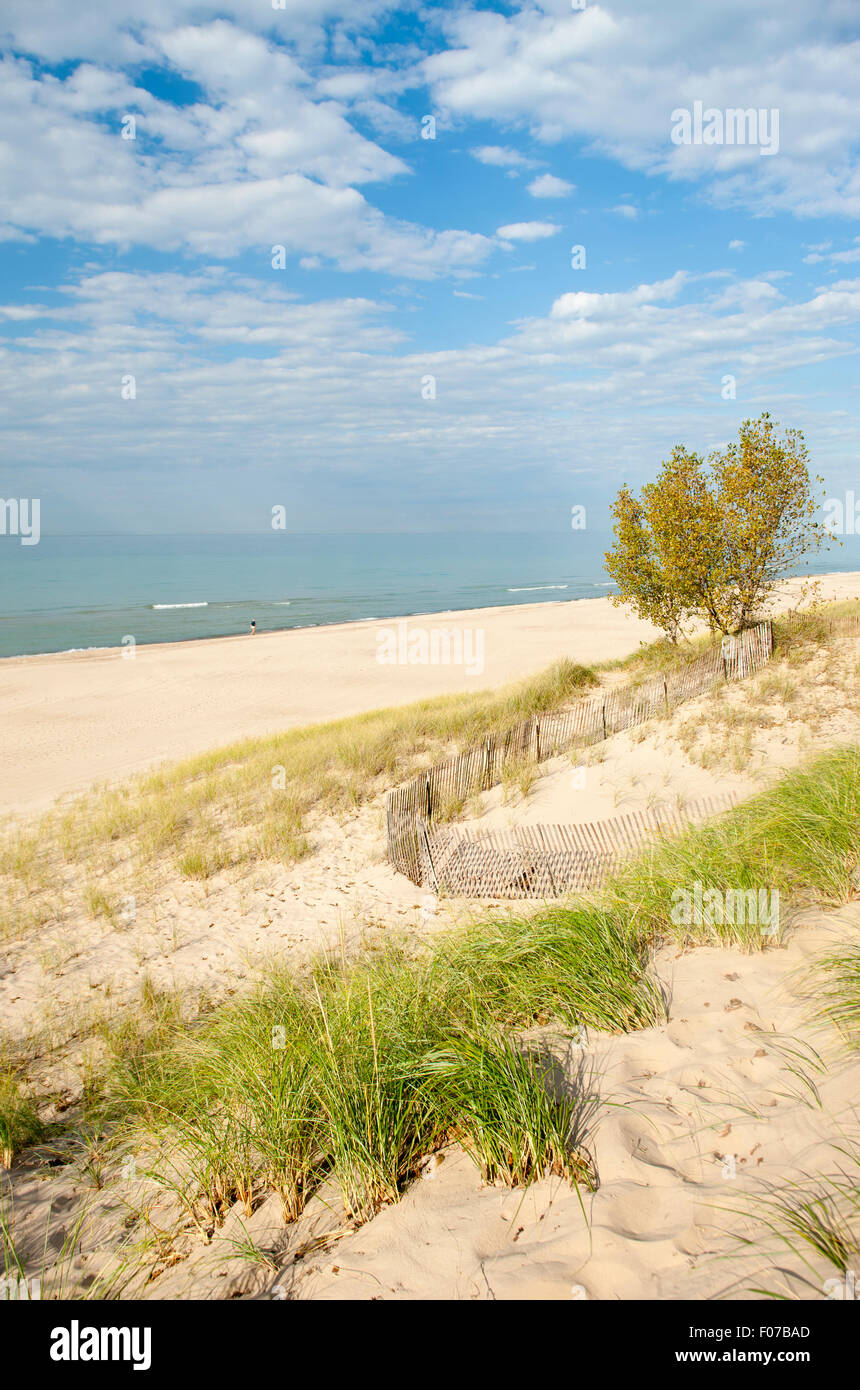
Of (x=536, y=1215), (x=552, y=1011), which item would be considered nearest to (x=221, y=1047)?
(x=552, y=1011)

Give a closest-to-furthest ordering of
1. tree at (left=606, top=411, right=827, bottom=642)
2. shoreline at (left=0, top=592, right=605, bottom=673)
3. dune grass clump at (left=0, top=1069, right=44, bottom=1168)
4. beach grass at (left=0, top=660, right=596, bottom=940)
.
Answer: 1. dune grass clump at (left=0, top=1069, right=44, bottom=1168)
2. beach grass at (left=0, top=660, right=596, bottom=940)
3. tree at (left=606, top=411, right=827, bottom=642)
4. shoreline at (left=0, top=592, right=605, bottom=673)

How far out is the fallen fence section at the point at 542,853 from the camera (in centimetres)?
645

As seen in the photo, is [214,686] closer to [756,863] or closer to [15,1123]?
[15,1123]

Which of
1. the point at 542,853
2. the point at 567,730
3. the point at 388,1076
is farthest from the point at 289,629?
the point at 388,1076

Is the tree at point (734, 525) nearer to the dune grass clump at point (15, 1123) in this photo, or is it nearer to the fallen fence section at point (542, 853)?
the fallen fence section at point (542, 853)

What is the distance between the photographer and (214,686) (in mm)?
25891

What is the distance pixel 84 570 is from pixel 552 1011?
98.5 metres

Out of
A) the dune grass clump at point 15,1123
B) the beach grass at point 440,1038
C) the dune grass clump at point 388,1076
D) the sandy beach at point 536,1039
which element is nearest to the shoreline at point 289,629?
the sandy beach at point 536,1039

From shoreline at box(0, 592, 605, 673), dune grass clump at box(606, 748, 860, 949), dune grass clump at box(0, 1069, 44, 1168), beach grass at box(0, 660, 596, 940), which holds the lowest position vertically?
dune grass clump at box(0, 1069, 44, 1168)

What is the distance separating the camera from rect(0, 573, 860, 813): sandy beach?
56.4ft

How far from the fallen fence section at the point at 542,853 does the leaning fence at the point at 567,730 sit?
1.01 m

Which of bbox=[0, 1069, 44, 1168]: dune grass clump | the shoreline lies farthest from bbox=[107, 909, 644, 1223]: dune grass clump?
the shoreline

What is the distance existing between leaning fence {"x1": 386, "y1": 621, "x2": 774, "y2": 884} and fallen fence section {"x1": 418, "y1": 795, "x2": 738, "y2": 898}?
3.32 feet

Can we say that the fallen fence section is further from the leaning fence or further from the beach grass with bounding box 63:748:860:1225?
the leaning fence
